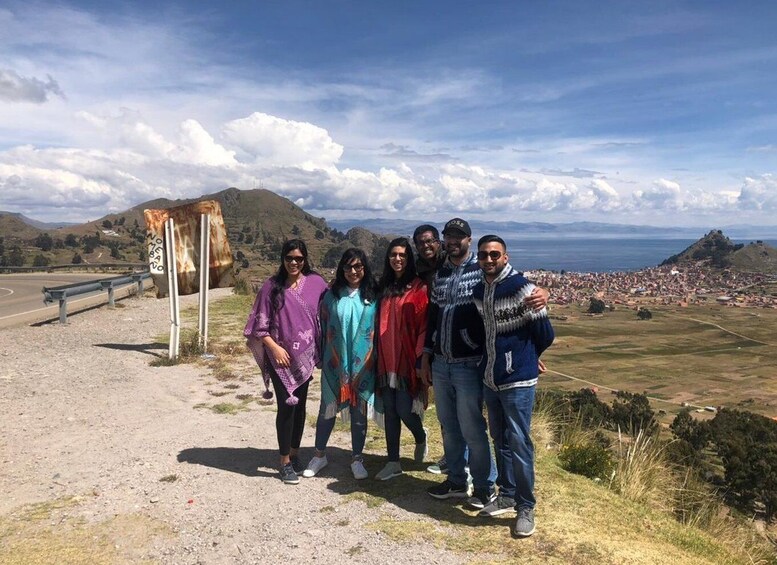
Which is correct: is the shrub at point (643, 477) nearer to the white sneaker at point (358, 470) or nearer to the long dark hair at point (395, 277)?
the white sneaker at point (358, 470)

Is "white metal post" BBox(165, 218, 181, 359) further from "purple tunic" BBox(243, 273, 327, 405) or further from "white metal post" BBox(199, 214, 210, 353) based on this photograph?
"purple tunic" BBox(243, 273, 327, 405)

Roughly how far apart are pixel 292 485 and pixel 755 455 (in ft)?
68.4

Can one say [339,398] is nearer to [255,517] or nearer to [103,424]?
[255,517]

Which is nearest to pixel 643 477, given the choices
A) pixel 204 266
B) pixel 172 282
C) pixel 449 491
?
pixel 449 491

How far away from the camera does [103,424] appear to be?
18.8 feet

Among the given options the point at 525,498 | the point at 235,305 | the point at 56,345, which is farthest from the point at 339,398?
the point at 235,305

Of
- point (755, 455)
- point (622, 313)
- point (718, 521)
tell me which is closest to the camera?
point (718, 521)

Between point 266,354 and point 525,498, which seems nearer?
point 525,498

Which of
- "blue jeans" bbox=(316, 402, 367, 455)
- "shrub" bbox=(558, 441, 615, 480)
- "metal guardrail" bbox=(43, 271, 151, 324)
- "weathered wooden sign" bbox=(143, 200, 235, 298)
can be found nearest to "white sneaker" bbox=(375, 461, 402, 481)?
"blue jeans" bbox=(316, 402, 367, 455)

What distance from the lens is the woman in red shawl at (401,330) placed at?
158 inches

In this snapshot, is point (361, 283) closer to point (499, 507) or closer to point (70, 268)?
point (499, 507)

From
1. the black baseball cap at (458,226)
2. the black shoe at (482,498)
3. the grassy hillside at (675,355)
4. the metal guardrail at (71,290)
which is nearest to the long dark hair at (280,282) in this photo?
the black baseball cap at (458,226)

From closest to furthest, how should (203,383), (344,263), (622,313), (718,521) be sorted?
(344,263) → (718,521) → (203,383) → (622,313)

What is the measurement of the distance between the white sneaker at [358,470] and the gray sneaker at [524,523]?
1.31 m
